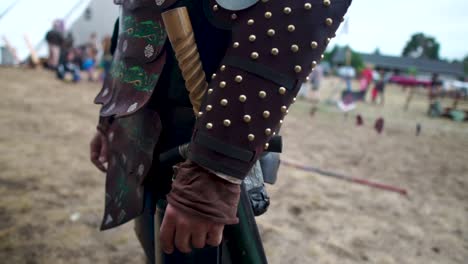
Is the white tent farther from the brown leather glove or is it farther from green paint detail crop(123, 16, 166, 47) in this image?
the brown leather glove

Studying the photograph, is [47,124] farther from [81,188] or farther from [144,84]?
[144,84]

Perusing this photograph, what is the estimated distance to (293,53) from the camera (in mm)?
716

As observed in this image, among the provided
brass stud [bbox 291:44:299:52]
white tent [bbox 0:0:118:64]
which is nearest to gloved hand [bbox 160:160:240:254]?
brass stud [bbox 291:44:299:52]

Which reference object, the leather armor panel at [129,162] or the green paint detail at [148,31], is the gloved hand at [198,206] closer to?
the leather armor panel at [129,162]

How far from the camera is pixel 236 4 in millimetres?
743

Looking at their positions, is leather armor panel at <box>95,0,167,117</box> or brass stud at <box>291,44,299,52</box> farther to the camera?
leather armor panel at <box>95,0,167,117</box>

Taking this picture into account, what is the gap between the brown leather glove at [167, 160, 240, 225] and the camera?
710 millimetres

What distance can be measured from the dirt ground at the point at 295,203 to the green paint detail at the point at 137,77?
1257 millimetres

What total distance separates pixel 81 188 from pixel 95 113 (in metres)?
3.03

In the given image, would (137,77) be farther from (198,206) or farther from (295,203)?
(295,203)

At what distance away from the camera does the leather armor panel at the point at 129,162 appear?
0.94 meters

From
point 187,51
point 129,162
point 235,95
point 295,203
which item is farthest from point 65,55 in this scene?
point 235,95

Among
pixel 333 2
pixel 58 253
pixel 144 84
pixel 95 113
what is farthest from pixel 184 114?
pixel 95 113

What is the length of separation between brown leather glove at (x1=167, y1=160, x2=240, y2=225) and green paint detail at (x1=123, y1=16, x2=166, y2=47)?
35cm
